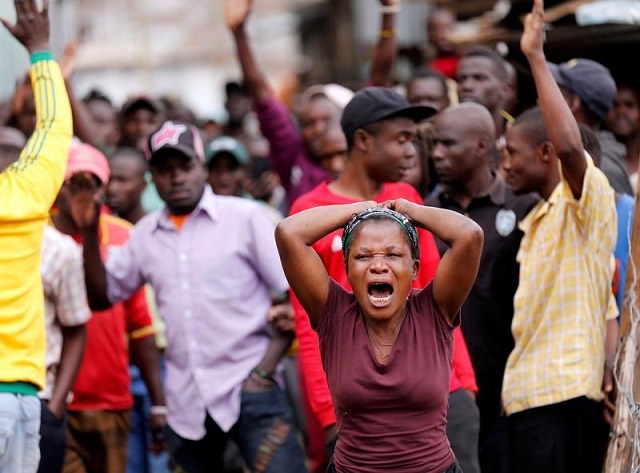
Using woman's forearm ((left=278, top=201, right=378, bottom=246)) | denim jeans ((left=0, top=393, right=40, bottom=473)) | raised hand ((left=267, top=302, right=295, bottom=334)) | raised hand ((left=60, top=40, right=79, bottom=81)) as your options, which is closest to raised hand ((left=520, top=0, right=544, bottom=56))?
woman's forearm ((left=278, top=201, right=378, bottom=246))

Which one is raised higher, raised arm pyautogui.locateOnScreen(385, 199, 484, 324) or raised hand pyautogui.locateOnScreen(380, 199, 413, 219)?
raised hand pyautogui.locateOnScreen(380, 199, 413, 219)

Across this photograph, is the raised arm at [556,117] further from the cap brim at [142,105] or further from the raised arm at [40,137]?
the cap brim at [142,105]

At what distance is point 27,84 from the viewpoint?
373 inches

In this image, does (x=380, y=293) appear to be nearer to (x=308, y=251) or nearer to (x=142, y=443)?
(x=308, y=251)

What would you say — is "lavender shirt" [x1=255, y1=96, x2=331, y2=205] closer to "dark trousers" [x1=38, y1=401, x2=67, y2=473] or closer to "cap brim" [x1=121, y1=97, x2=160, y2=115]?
"cap brim" [x1=121, y1=97, x2=160, y2=115]

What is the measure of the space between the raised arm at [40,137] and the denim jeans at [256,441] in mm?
1713

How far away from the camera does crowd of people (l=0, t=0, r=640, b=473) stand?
5027 millimetres

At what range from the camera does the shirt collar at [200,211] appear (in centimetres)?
703

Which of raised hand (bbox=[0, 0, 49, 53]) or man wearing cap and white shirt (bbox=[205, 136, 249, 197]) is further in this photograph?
man wearing cap and white shirt (bbox=[205, 136, 249, 197])

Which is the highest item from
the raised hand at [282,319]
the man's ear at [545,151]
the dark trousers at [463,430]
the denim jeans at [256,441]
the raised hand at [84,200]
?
the man's ear at [545,151]

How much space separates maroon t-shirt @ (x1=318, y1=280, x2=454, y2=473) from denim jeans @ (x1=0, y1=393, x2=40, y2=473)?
144 cm

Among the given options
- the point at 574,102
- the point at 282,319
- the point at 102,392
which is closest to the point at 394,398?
the point at 282,319

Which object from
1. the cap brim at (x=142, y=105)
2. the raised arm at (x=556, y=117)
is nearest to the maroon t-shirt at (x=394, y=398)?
the raised arm at (x=556, y=117)

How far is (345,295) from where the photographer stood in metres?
5.20
